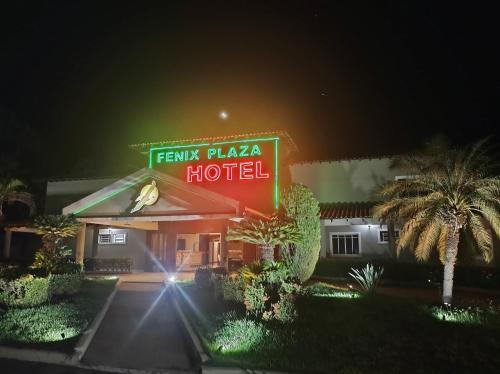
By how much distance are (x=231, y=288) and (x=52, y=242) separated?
7.69 m

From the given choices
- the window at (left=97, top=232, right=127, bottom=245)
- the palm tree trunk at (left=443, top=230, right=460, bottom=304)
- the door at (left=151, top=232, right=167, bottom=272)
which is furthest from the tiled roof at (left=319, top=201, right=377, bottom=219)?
the window at (left=97, top=232, right=127, bottom=245)

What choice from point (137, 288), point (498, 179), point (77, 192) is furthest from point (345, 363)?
point (77, 192)

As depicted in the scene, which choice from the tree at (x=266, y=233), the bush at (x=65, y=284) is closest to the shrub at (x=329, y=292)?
the tree at (x=266, y=233)

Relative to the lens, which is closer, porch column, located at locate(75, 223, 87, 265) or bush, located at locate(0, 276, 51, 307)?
bush, located at locate(0, 276, 51, 307)

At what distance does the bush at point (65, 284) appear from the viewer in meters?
13.8

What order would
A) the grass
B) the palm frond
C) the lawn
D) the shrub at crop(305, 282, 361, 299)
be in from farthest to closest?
the palm frond
the shrub at crop(305, 282, 361, 299)
the grass
the lawn

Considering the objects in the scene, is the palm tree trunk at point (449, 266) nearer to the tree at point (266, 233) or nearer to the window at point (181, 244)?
the tree at point (266, 233)

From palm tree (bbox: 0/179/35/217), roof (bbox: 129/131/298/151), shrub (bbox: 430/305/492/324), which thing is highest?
roof (bbox: 129/131/298/151)

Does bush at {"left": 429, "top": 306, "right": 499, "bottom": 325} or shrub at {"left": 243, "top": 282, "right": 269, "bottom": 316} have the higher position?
shrub at {"left": 243, "top": 282, "right": 269, "bottom": 316}

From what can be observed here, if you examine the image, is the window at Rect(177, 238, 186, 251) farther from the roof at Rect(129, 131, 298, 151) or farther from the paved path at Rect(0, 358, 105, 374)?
the paved path at Rect(0, 358, 105, 374)

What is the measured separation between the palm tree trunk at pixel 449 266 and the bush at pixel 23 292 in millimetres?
12979

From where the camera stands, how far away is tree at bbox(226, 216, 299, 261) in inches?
496

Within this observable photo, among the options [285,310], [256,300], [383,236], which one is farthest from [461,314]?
[383,236]

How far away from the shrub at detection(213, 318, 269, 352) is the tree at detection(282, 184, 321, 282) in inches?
166
